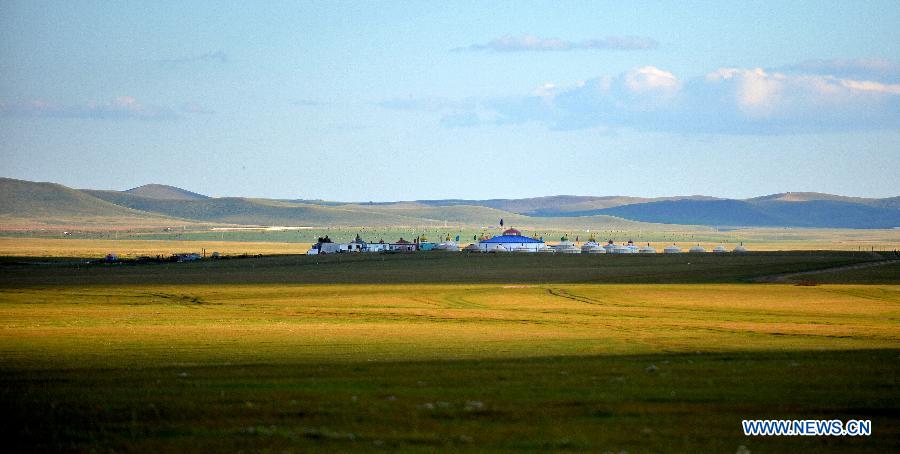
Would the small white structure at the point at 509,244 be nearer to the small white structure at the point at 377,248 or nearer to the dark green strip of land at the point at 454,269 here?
the dark green strip of land at the point at 454,269

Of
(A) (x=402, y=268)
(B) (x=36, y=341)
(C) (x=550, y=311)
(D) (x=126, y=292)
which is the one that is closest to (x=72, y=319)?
(B) (x=36, y=341)

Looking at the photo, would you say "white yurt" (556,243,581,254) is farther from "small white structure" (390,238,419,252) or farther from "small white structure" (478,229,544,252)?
"small white structure" (390,238,419,252)

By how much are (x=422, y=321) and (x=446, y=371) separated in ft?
70.6

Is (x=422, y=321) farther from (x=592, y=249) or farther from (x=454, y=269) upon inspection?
(x=592, y=249)

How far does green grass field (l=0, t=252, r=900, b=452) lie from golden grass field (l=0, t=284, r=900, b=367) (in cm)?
16

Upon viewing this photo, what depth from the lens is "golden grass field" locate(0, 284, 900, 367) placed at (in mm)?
31461

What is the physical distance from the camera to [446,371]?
25078 millimetres

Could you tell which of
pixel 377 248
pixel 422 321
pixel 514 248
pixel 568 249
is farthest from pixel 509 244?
pixel 422 321

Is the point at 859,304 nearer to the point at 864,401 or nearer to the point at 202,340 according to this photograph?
the point at 202,340

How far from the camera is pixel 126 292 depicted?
72875 millimetres

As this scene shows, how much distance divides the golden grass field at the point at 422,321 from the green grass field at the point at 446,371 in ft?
0.52

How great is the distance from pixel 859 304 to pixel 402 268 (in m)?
57.4

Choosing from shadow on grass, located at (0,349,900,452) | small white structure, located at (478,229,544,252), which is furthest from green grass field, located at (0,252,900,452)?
small white structure, located at (478,229,544,252)

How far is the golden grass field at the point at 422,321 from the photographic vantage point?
3146 centimetres
